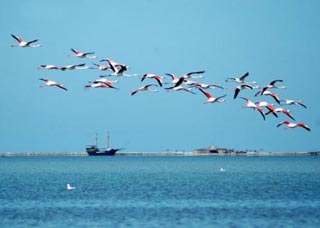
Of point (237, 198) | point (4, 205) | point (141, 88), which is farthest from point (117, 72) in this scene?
point (237, 198)

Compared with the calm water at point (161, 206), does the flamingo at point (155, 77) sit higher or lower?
higher

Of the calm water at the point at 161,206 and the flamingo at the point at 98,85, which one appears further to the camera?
the calm water at the point at 161,206

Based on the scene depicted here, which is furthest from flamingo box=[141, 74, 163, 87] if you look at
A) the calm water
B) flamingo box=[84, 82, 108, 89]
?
the calm water

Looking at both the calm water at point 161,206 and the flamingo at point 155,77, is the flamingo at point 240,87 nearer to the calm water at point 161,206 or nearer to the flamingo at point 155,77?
the flamingo at point 155,77

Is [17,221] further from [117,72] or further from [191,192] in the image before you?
[191,192]

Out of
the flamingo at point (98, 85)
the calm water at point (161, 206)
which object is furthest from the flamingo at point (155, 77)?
the calm water at point (161, 206)

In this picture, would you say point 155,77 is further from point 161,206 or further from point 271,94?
point 161,206

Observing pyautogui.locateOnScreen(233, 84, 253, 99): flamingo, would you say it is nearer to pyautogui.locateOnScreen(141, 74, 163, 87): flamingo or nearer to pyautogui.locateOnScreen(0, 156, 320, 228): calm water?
pyautogui.locateOnScreen(141, 74, 163, 87): flamingo

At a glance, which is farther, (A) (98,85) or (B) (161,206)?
(B) (161,206)

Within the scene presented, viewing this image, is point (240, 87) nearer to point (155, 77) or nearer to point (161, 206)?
point (155, 77)

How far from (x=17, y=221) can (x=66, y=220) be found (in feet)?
9.99

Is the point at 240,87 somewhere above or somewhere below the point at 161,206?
above

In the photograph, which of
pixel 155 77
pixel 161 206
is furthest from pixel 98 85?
pixel 161 206

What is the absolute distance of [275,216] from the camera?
60781mm
